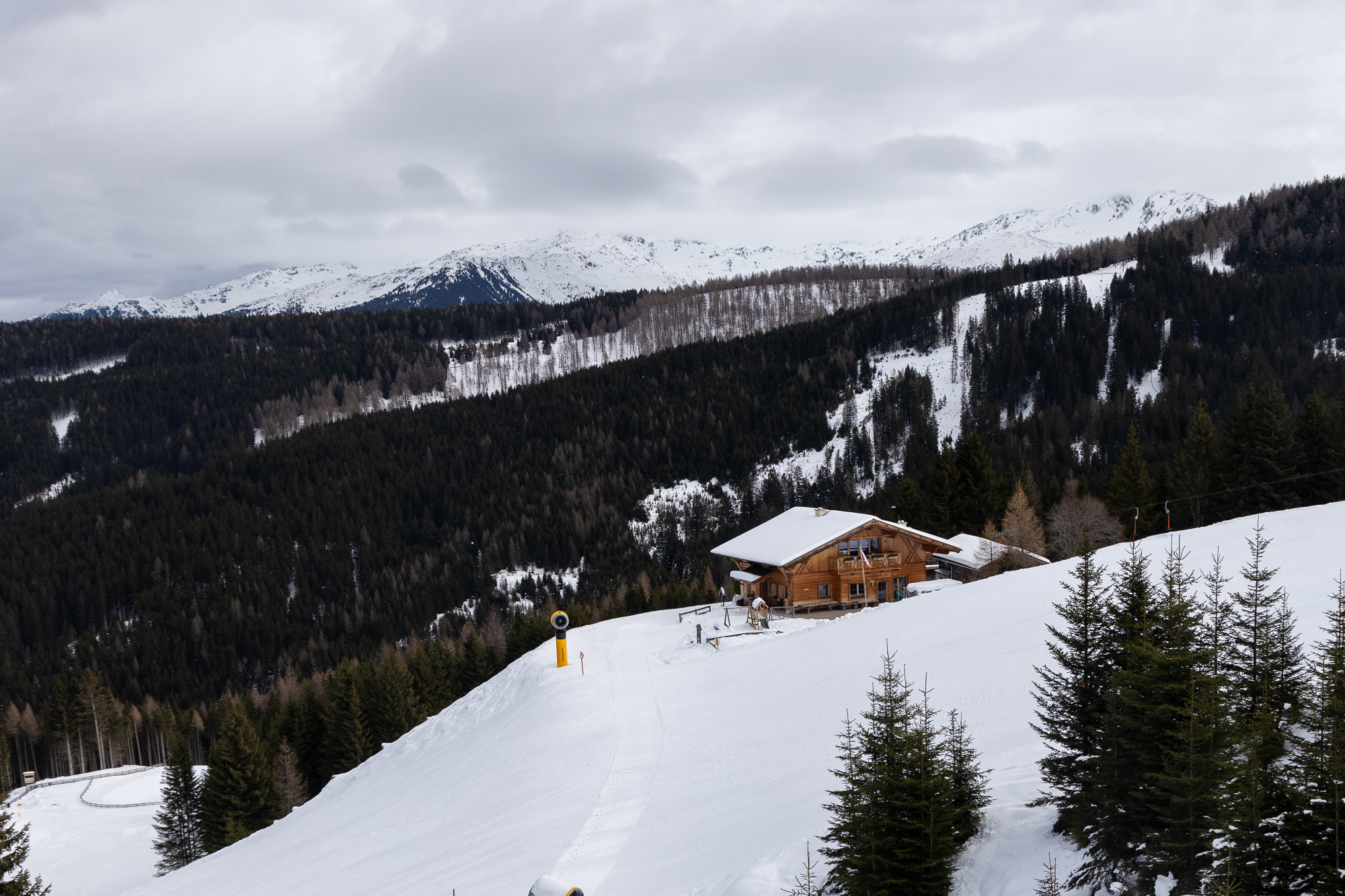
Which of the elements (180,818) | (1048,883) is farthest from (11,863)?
(1048,883)

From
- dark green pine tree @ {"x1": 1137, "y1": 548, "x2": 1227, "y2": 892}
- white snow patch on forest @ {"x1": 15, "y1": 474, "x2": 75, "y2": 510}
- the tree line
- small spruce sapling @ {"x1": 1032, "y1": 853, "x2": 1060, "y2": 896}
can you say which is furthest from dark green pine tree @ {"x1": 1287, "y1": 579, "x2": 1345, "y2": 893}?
white snow patch on forest @ {"x1": 15, "y1": 474, "x2": 75, "y2": 510}

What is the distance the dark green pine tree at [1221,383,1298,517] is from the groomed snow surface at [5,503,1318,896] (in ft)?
42.2

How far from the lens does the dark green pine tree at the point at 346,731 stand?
4741 centimetres

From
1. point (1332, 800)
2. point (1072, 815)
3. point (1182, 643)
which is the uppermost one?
point (1182, 643)

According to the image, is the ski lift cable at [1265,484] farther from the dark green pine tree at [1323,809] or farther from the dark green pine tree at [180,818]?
the dark green pine tree at [180,818]

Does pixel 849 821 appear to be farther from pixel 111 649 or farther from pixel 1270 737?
pixel 111 649

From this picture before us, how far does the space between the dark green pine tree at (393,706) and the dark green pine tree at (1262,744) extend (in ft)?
153

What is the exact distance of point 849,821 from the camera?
33.9 feet

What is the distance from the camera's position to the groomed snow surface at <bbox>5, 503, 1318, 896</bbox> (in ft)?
47.8

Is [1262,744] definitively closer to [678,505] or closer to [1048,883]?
[1048,883]

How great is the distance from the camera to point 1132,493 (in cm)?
5112

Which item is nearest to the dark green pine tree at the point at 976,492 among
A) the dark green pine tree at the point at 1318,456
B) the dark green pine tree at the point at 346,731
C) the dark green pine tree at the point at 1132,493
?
the dark green pine tree at the point at 1132,493

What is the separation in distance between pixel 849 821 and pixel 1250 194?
225 meters

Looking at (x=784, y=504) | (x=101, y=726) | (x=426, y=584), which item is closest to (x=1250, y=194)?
(x=784, y=504)
